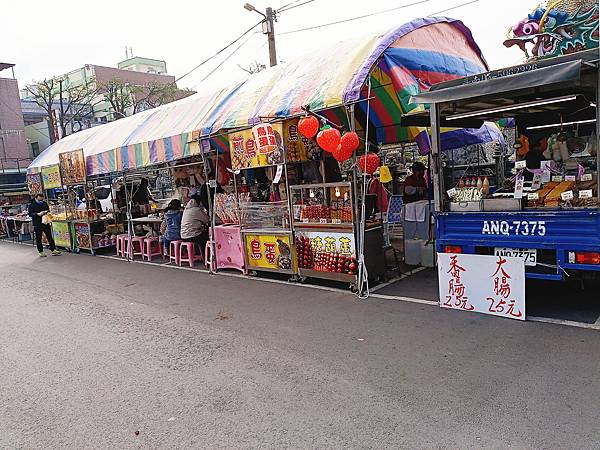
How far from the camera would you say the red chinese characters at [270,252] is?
7805mm

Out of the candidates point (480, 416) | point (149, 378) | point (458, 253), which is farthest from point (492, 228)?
point (149, 378)

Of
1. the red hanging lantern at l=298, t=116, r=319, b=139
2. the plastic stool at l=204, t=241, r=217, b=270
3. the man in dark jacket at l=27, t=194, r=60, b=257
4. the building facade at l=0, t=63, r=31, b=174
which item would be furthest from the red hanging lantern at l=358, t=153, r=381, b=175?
the building facade at l=0, t=63, r=31, b=174

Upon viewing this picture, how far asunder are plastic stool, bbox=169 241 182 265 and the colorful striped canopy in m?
1.90

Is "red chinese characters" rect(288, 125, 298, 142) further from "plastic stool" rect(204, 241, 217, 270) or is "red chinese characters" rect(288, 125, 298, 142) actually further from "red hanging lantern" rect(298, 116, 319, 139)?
"plastic stool" rect(204, 241, 217, 270)

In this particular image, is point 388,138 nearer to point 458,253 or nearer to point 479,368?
point 458,253

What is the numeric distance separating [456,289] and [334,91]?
10.6 ft

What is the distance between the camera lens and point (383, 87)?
27.2ft

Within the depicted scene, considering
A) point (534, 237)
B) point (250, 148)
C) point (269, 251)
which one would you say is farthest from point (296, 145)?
point (534, 237)

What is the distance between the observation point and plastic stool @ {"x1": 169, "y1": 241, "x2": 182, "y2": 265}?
10.3 metres

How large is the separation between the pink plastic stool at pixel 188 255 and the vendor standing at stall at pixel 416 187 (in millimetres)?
4704

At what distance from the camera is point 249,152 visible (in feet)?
25.6

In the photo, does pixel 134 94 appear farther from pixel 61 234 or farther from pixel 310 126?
pixel 310 126

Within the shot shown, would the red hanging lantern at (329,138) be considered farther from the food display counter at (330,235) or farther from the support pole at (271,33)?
the support pole at (271,33)

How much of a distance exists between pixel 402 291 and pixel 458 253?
1342 millimetres
